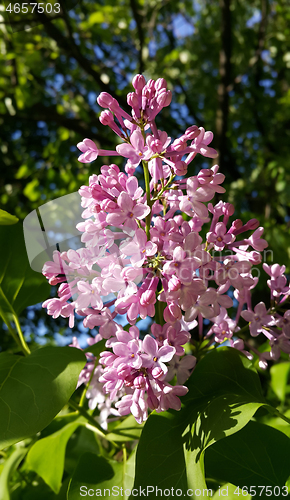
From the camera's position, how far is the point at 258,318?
497 mm

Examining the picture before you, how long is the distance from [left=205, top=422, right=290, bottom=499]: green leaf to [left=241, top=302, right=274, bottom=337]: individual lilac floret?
0.12m

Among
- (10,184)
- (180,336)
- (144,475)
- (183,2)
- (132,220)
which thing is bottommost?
(10,184)

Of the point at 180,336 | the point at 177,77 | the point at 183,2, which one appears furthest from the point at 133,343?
the point at 183,2

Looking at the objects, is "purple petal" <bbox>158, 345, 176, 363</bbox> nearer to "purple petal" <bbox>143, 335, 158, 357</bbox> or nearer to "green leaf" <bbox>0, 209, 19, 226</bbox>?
"purple petal" <bbox>143, 335, 158, 357</bbox>

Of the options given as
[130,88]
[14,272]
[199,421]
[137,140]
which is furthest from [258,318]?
[130,88]

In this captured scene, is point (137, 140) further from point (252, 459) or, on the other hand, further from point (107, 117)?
point (252, 459)

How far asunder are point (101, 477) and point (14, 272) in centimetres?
32

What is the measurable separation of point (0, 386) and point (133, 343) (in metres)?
0.16

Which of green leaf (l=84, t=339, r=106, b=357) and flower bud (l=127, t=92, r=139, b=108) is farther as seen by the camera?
green leaf (l=84, t=339, r=106, b=357)

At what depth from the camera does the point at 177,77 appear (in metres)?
2.18

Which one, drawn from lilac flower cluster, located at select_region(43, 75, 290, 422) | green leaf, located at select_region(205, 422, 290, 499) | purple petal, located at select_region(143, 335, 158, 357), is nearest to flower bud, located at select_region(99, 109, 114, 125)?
lilac flower cluster, located at select_region(43, 75, 290, 422)

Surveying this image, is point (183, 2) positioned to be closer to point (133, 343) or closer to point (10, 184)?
point (10, 184)

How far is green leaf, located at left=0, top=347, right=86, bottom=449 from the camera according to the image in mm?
390

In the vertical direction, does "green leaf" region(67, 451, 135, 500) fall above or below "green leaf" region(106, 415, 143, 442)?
above
